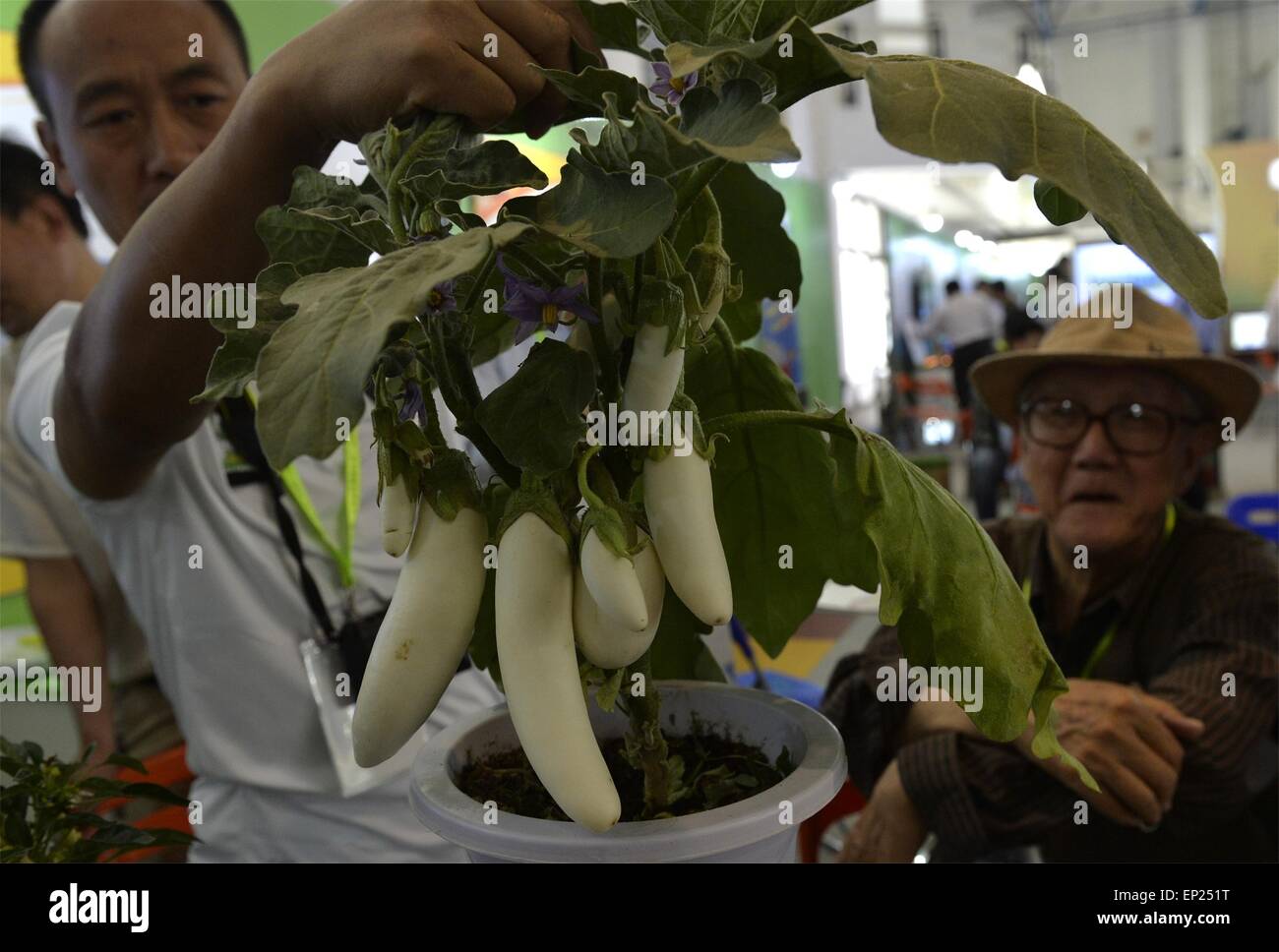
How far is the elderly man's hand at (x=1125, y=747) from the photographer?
1.04 metres

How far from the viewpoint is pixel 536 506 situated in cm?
43

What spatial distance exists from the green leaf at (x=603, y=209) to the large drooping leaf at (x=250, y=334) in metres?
0.11

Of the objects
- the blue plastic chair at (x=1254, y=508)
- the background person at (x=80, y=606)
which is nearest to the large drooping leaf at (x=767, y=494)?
the background person at (x=80, y=606)

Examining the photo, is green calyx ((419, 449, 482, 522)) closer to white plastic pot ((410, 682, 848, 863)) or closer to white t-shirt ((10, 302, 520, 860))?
white plastic pot ((410, 682, 848, 863))

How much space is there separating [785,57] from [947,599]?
0.25 metres

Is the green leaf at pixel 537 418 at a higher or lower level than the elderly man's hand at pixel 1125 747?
higher

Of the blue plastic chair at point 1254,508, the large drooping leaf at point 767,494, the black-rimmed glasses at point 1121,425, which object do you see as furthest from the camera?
the blue plastic chair at point 1254,508

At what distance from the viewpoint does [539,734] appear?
0.42m

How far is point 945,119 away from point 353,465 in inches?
36.5

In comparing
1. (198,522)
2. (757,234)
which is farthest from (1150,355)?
(198,522)

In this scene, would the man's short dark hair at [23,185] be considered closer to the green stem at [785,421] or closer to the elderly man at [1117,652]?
the elderly man at [1117,652]

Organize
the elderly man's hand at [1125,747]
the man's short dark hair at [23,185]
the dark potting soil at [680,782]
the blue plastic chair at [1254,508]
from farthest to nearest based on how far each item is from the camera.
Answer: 1. the blue plastic chair at [1254,508]
2. the man's short dark hair at [23,185]
3. the elderly man's hand at [1125,747]
4. the dark potting soil at [680,782]
